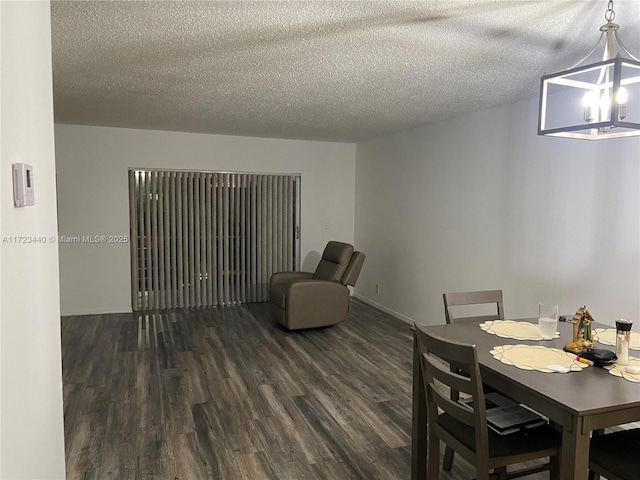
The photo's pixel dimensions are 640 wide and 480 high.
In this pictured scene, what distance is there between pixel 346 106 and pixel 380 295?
2.93 m

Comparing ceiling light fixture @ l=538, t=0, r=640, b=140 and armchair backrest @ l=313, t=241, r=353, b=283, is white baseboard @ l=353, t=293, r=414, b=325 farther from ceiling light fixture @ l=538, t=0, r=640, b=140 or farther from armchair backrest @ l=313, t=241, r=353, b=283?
ceiling light fixture @ l=538, t=0, r=640, b=140

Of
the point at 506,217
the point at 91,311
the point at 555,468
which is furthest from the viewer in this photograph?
the point at 91,311

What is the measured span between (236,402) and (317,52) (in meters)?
2.47

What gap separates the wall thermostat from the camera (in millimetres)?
1115

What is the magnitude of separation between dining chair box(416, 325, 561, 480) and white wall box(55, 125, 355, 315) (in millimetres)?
4917

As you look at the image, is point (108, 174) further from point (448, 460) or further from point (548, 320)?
point (548, 320)

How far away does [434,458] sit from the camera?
2076 millimetres

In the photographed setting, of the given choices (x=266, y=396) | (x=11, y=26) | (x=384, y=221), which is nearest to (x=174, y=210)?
(x=384, y=221)

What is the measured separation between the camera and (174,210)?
6129mm

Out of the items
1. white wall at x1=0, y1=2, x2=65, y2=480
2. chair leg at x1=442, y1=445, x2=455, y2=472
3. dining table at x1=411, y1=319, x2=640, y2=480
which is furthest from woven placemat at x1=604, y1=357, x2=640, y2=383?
white wall at x1=0, y1=2, x2=65, y2=480

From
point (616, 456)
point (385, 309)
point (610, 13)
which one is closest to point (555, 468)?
point (616, 456)

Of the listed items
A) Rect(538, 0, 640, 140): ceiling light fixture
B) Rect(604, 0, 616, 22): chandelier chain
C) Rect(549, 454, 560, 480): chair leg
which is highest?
Rect(604, 0, 616, 22): chandelier chain

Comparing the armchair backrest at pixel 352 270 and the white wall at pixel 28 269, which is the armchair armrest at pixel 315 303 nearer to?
the armchair backrest at pixel 352 270

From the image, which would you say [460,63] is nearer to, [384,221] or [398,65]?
[398,65]
